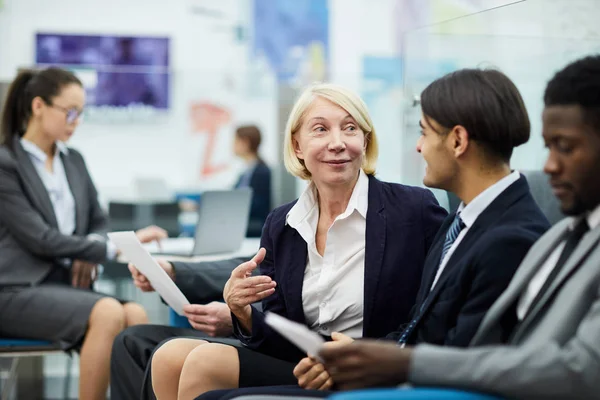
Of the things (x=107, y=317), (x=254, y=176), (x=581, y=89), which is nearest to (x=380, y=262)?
(x=581, y=89)

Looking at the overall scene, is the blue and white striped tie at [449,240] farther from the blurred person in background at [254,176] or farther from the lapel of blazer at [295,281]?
the blurred person in background at [254,176]

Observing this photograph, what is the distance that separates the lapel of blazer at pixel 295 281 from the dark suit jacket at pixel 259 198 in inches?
152

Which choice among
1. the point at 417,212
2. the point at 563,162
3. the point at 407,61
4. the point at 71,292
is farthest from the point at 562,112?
the point at 71,292

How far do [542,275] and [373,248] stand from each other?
77 centimetres

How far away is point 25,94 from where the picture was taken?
152 inches

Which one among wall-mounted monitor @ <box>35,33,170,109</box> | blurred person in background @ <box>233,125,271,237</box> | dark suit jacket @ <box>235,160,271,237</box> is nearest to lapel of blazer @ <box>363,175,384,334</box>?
blurred person in background @ <box>233,125,271,237</box>

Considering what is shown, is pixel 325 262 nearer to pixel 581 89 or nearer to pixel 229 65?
pixel 581 89

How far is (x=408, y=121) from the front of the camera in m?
3.41

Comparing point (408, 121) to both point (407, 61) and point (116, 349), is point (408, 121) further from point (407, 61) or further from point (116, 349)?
point (116, 349)

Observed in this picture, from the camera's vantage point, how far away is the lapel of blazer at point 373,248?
2.31 meters

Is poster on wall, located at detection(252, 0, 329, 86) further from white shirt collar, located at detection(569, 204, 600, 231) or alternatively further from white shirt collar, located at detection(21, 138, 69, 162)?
white shirt collar, located at detection(569, 204, 600, 231)

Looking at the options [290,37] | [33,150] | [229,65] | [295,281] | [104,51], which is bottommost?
[295,281]

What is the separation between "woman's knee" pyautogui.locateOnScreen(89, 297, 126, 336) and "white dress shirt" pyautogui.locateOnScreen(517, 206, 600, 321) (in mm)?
2145

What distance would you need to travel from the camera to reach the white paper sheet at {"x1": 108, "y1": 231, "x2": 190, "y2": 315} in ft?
9.00
